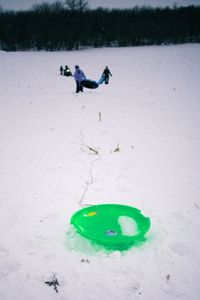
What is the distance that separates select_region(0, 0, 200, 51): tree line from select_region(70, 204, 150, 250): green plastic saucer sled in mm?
49669

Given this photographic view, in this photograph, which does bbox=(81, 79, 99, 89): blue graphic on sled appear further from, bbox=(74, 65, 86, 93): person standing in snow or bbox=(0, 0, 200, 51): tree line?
bbox=(0, 0, 200, 51): tree line

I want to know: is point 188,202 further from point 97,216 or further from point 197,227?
point 97,216

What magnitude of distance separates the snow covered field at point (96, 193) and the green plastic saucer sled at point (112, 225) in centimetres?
19

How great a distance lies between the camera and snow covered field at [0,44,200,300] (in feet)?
8.98

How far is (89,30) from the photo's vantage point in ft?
167

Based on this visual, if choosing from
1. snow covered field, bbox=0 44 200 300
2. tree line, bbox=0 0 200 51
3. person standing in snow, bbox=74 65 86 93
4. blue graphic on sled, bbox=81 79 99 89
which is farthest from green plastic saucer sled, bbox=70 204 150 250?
tree line, bbox=0 0 200 51

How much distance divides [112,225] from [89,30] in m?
54.3

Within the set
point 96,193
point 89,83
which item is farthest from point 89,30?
point 96,193

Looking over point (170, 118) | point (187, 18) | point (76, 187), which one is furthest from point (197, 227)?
point (187, 18)

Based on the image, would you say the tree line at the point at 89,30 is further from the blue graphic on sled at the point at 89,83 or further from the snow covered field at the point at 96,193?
the snow covered field at the point at 96,193

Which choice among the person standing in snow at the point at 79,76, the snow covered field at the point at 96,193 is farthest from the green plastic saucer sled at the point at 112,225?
the person standing in snow at the point at 79,76

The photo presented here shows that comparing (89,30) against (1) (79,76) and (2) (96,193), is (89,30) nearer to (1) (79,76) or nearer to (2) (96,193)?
(1) (79,76)

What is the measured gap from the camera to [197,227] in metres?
3.53

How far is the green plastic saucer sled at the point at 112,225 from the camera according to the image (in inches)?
118
